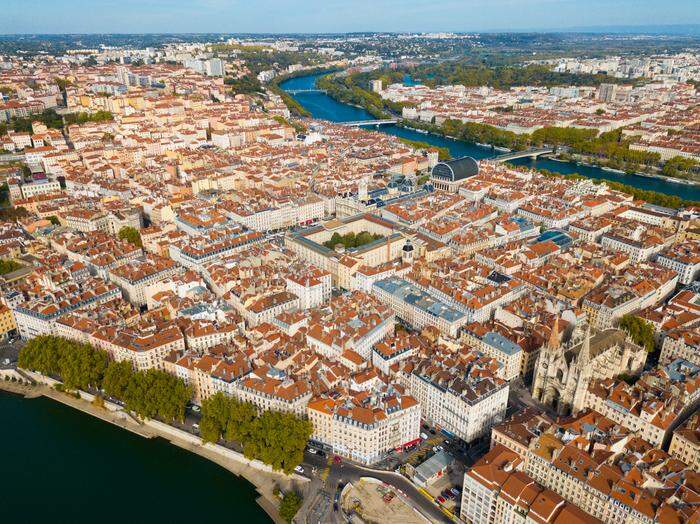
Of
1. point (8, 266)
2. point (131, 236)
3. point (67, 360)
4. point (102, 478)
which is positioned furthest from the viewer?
point (131, 236)

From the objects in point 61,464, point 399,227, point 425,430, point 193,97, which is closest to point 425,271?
point 399,227

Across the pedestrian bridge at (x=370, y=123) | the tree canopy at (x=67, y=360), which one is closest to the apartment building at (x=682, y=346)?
the tree canopy at (x=67, y=360)

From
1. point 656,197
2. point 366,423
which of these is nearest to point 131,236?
point 366,423

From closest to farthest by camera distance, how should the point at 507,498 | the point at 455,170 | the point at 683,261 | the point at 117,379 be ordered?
the point at 507,498, the point at 117,379, the point at 683,261, the point at 455,170

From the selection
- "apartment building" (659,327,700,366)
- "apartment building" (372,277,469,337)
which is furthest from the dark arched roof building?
"apartment building" (659,327,700,366)

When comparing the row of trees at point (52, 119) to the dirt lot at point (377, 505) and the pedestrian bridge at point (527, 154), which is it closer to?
the pedestrian bridge at point (527, 154)

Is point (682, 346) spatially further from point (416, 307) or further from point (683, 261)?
point (416, 307)
